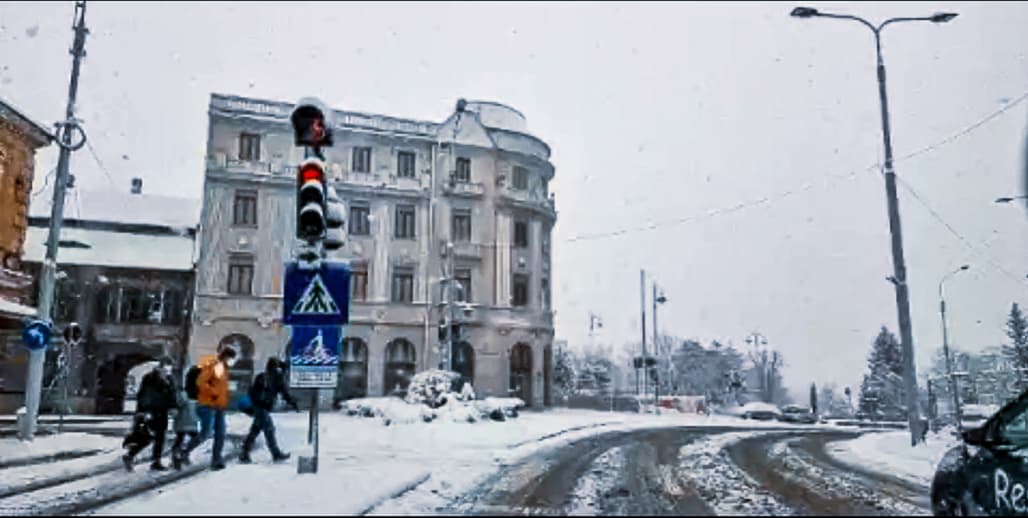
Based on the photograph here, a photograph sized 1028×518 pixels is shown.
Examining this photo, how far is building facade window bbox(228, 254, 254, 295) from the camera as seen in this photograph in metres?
40.2

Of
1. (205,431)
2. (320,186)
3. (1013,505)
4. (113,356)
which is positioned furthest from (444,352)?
(1013,505)

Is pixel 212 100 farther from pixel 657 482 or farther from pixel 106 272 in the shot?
pixel 657 482

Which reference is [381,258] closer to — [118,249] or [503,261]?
[503,261]

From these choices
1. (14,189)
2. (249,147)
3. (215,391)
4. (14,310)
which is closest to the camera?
(215,391)

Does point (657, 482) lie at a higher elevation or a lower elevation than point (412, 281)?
lower

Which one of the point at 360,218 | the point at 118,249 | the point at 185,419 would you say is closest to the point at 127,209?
the point at 118,249

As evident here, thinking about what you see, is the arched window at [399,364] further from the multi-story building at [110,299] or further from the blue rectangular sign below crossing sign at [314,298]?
the blue rectangular sign below crossing sign at [314,298]

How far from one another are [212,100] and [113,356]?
12926mm

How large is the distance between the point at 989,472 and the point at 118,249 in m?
40.1

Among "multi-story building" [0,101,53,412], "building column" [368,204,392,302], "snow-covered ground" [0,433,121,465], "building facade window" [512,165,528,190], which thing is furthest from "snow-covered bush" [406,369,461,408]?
"building facade window" [512,165,528,190]

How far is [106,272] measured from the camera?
38.6 m

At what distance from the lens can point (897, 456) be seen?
655 inches

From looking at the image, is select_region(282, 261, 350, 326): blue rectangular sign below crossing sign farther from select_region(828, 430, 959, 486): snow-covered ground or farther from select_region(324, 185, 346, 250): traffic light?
select_region(828, 430, 959, 486): snow-covered ground

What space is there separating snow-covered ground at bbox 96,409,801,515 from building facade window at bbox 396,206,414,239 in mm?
22507
